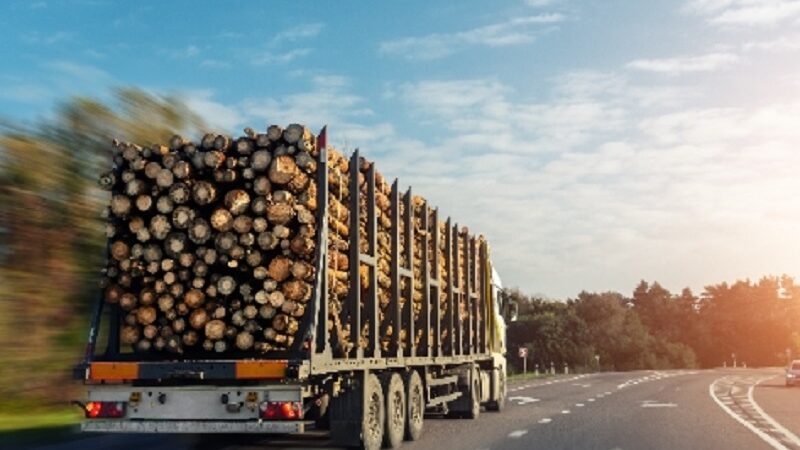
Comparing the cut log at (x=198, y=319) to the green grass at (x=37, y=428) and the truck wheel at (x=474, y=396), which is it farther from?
the truck wheel at (x=474, y=396)

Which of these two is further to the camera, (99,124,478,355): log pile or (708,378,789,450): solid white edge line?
(708,378,789,450): solid white edge line

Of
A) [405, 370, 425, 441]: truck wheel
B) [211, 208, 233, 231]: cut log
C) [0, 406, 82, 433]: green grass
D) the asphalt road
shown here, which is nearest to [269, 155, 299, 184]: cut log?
[211, 208, 233, 231]: cut log

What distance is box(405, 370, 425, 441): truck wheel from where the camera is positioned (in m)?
14.6

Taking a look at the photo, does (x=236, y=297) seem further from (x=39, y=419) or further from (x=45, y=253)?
(x=45, y=253)

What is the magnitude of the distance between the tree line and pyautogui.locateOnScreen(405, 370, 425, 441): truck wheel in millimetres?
74817

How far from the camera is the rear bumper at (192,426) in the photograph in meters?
10.9

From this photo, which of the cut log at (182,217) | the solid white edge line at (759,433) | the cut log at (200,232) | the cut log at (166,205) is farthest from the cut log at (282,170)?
the solid white edge line at (759,433)

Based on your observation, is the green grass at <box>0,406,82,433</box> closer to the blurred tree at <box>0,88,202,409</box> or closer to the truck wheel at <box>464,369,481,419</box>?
the blurred tree at <box>0,88,202,409</box>

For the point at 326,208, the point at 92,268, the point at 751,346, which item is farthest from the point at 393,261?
the point at 751,346

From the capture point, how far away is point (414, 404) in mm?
14984

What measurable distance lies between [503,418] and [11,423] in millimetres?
8636

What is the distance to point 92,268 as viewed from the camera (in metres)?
21.1

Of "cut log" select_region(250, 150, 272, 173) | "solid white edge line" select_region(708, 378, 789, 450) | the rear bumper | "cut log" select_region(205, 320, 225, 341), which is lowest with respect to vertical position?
"solid white edge line" select_region(708, 378, 789, 450)

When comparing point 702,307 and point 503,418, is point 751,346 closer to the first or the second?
point 702,307
